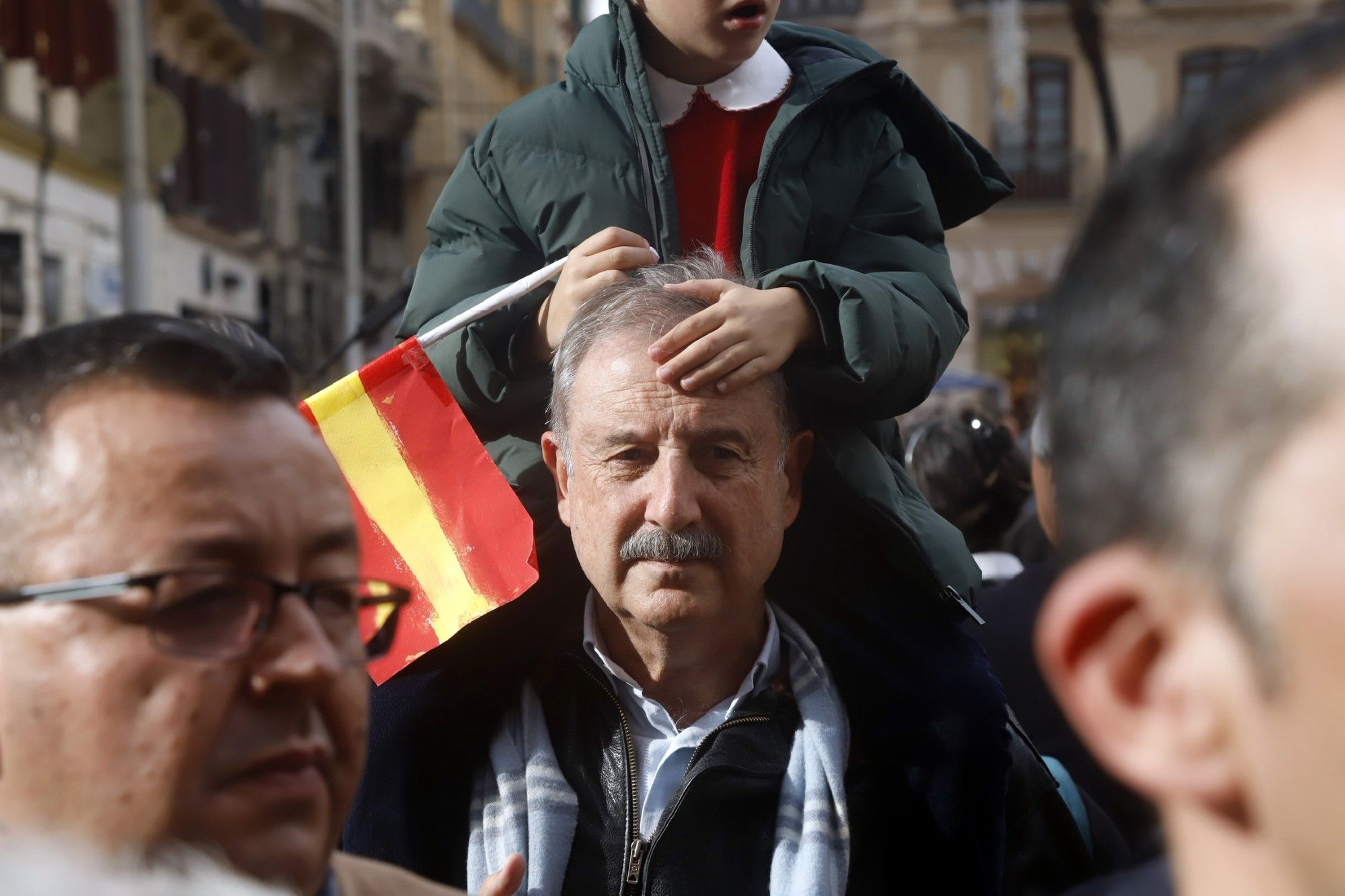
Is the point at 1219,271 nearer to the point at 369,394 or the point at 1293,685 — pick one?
the point at 1293,685

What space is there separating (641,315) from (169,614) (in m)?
1.30

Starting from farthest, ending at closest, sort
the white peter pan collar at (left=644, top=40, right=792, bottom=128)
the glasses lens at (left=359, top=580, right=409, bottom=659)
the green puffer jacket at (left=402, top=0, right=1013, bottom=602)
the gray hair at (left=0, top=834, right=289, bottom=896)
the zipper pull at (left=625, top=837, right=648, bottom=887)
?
the white peter pan collar at (left=644, top=40, right=792, bottom=128), the green puffer jacket at (left=402, top=0, right=1013, bottom=602), the zipper pull at (left=625, top=837, right=648, bottom=887), the glasses lens at (left=359, top=580, right=409, bottom=659), the gray hair at (left=0, top=834, right=289, bottom=896)

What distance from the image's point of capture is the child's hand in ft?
8.20

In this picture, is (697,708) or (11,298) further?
(11,298)

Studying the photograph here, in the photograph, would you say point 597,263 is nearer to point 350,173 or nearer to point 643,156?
point 643,156

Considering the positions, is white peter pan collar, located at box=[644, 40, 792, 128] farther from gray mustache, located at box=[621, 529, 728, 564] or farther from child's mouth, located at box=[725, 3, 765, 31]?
gray mustache, located at box=[621, 529, 728, 564]

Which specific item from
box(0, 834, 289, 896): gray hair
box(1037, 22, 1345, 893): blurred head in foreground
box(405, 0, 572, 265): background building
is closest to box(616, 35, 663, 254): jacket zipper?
box(0, 834, 289, 896): gray hair

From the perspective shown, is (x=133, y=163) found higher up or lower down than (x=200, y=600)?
lower down

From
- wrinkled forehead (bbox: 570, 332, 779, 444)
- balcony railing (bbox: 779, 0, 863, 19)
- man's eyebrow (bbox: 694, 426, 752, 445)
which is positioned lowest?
balcony railing (bbox: 779, 0, 863, 19)

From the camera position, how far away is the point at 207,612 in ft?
4.75

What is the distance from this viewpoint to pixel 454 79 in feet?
129

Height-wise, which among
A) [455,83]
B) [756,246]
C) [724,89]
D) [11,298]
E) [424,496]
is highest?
[724,89]

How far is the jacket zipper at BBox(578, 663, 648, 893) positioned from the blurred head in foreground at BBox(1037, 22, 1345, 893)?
1.48m

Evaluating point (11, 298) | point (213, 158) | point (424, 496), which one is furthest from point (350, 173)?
point (424, 496)
